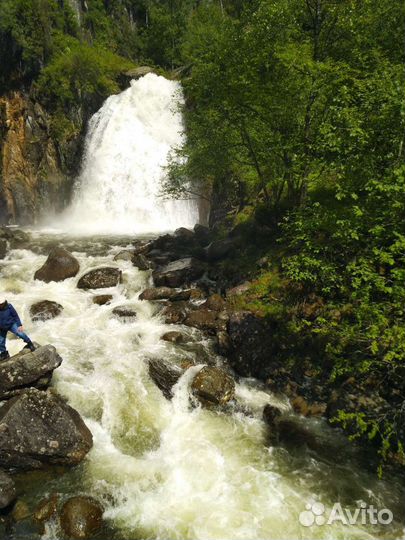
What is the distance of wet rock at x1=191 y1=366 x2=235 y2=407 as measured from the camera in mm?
12530

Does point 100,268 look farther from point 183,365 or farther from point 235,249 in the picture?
point 183,365

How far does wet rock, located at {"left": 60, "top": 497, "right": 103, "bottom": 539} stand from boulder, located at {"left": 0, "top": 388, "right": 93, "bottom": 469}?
1.47 metres

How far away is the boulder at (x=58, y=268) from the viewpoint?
66.8 ft

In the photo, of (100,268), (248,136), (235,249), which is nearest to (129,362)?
(100,268)

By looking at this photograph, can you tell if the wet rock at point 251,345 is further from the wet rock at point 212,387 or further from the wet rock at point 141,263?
the wet rock at point 141,263

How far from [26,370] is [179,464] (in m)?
5.35

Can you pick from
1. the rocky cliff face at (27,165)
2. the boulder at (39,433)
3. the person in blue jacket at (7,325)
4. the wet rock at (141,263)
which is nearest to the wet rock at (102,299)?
the wet rock at (141,263)

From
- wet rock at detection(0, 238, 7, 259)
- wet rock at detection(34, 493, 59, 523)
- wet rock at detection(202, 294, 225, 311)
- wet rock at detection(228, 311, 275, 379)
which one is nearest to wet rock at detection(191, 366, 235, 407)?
wet rock at detection(228, 311, 275, 379)

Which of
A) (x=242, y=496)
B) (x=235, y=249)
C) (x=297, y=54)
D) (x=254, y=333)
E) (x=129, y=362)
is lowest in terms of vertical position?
(x=242, y=496)

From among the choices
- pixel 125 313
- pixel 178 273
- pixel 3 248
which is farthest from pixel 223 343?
pixel 3 248

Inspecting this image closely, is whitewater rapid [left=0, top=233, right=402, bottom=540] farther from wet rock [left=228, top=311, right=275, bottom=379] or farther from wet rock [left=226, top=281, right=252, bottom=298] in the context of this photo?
wet rock [left=226, top=281, right=252, bottom=298]

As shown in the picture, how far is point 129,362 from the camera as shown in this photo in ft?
45.8

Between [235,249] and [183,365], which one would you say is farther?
[235,249]

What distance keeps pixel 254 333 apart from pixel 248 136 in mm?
9020
